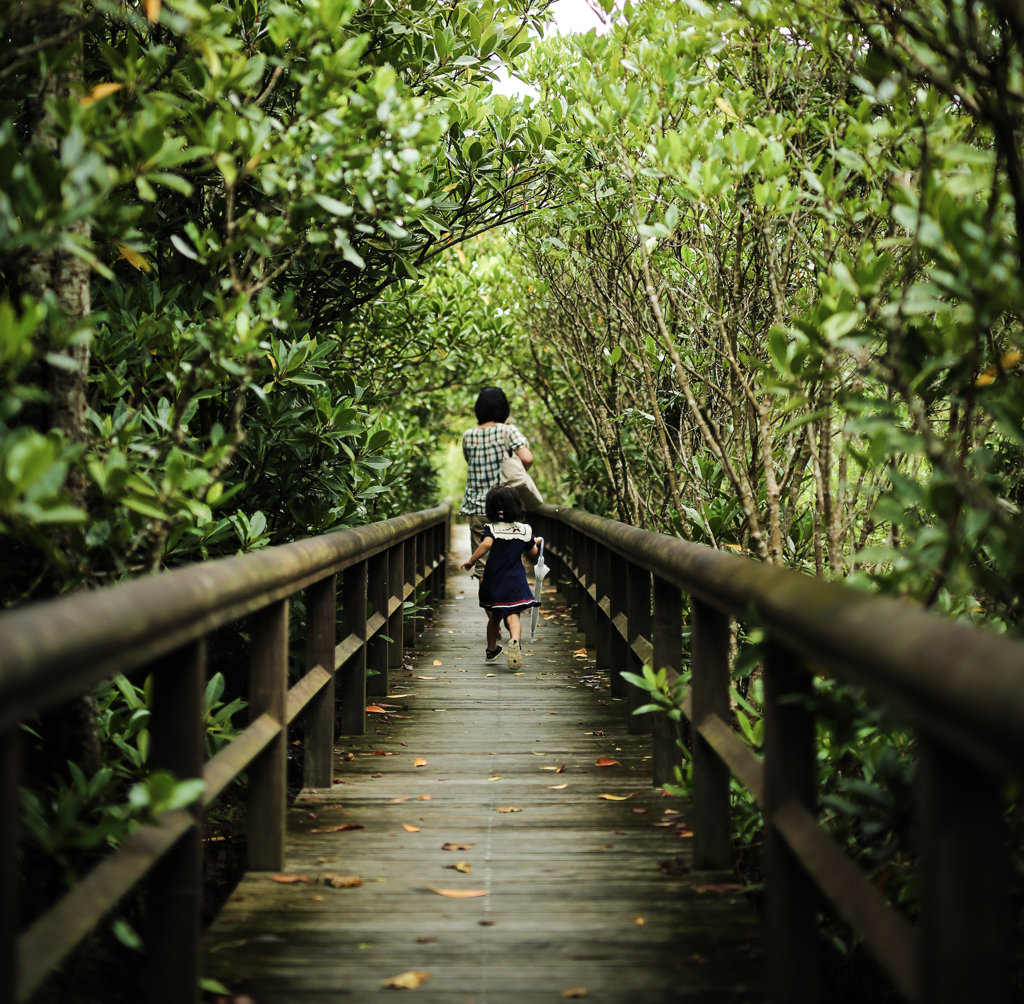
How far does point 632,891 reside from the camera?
304 centimetres

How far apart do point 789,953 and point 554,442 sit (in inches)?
535

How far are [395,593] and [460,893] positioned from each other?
330 centimetres

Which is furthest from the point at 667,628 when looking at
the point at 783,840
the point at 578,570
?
the point at 578,570

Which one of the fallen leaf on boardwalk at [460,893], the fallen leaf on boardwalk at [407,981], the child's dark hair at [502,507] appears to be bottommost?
the fallen leaf on boardwalk at [460,893]

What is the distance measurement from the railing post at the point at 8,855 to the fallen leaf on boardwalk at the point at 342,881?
5.74 feet

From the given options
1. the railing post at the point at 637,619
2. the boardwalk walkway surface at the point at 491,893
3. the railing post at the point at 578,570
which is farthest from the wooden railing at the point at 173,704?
the railing post at the point at 578,570

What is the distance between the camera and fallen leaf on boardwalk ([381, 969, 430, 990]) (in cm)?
243

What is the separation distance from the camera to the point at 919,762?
60.6 inches

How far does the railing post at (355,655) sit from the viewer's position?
15.6 feet

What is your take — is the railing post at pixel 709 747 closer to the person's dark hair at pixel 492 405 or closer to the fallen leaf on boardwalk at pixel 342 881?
the fallen leaf on boardwalk at pixel 342 881

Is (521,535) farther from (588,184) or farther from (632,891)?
(632,891)

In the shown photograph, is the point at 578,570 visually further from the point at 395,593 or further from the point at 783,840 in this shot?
the point at 783,840

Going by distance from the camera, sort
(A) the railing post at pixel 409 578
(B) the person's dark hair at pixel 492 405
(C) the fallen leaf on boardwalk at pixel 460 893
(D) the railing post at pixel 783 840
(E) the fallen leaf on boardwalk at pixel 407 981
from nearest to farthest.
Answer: (D) the railing post at pixel 783 840, (E) the fallen leaf on boardwalk at pixel 407 981, (C) the fallen leaf on boardwalk at pixel 460 893, (A) the railing post at pixel 409 578, (B) the person's dark hair at pixel 492 405

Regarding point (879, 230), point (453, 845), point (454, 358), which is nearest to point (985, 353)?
point (879, 230)
